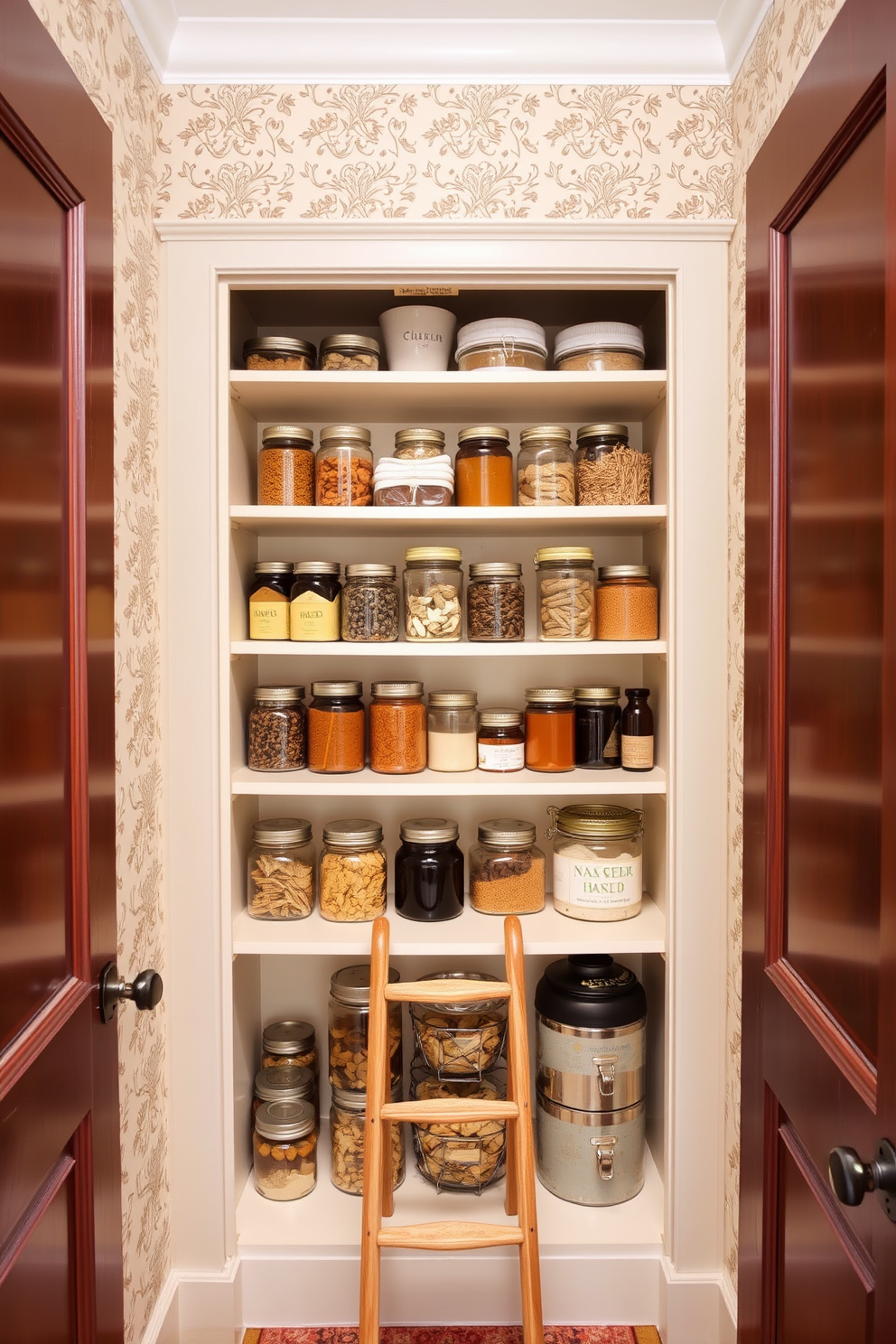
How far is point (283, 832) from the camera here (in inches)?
70.7

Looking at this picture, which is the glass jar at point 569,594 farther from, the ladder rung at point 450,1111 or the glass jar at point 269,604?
the ladder rung at point 450,1111

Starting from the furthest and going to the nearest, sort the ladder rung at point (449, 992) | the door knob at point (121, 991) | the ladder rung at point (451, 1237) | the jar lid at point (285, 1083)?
the jar lid at point (285, 1083) < the ladder rung at point (449, 992) < the ladder rung at point (451, 1237) < the door knob at point (121, 991)

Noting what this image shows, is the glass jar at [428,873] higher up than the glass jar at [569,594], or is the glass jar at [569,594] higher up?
the glass jar at [569,594]

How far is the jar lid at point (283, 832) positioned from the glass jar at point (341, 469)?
66cm

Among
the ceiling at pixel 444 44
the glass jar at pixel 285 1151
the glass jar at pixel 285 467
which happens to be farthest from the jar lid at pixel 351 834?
the ceiling at pixel 444 44

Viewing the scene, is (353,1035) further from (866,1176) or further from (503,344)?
(503,344)

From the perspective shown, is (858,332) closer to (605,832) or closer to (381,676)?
(605,832)

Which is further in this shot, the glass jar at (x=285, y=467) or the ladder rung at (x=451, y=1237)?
the glass jar at (x=285, y=467)

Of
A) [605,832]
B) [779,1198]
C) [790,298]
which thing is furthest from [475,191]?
[779,1198]

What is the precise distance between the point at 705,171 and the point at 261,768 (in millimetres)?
1400

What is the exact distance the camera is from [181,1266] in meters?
1.68

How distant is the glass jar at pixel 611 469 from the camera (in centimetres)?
172

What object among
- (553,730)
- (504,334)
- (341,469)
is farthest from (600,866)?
(504,334)

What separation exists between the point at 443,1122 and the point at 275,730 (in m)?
0.79
